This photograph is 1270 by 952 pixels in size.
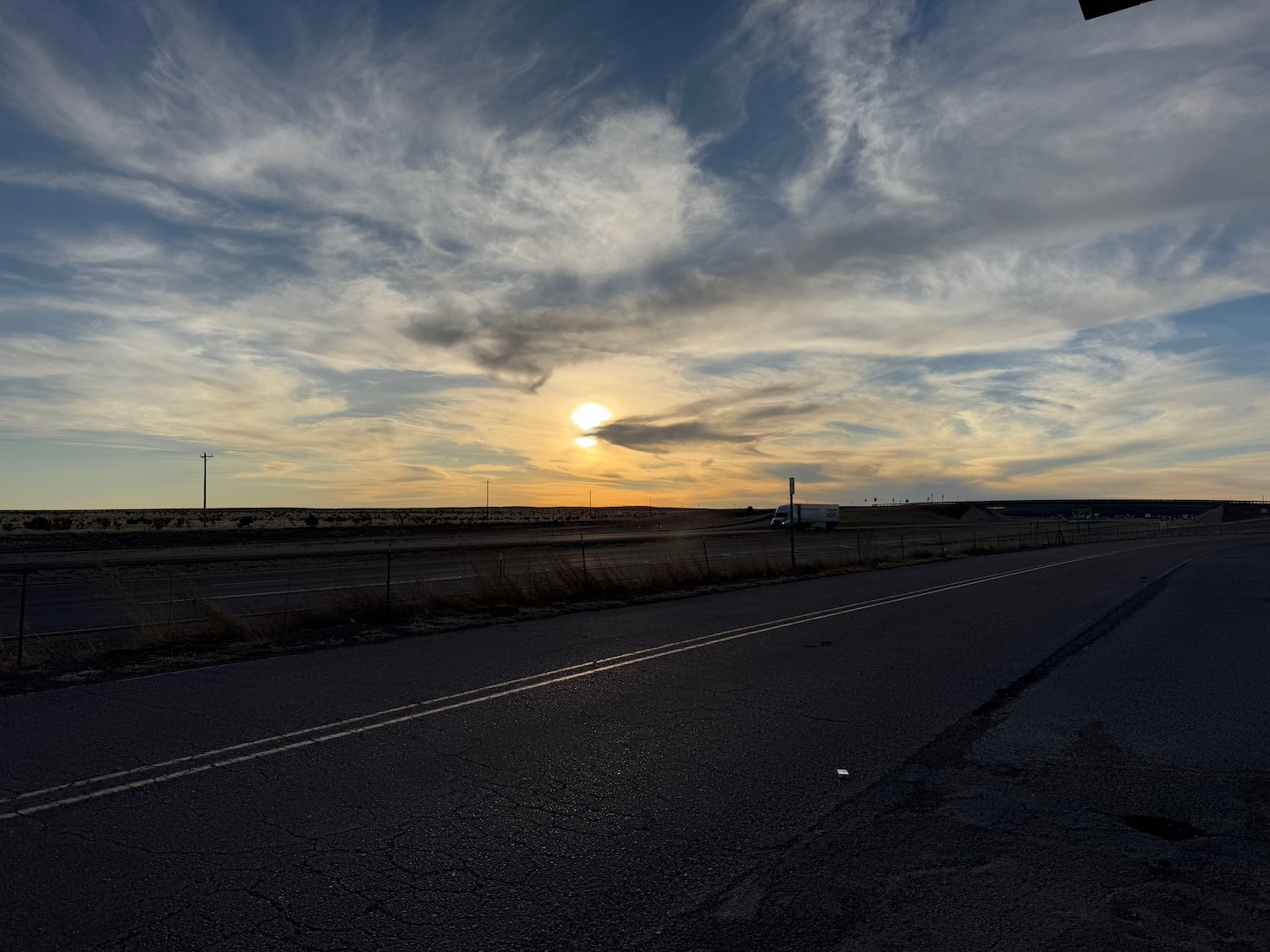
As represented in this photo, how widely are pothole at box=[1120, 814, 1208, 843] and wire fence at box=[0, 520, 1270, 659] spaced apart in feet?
38.1

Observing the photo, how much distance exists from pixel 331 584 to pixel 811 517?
205ft

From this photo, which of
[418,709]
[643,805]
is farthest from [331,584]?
[643,805]

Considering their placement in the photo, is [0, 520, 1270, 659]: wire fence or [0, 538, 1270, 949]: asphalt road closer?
[0, 538, 1270, 949]: asphalt road

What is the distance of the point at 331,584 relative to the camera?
23.7 meters

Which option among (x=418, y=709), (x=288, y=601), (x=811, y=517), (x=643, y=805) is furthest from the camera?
(x=811, y=517)

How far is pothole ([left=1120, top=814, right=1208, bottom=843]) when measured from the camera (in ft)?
16.6

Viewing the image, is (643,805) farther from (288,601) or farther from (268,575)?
(268,575)

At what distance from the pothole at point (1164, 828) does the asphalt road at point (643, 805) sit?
0.02 m

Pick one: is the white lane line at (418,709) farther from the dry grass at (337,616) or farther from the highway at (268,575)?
the highway at (268,575)

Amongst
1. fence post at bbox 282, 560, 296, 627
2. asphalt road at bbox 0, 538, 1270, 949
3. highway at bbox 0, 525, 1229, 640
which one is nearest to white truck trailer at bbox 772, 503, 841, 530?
highway at bbox 0, 525, 1229, 640

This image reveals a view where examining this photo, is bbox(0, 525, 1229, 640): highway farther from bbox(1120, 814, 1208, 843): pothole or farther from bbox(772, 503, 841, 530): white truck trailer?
bbox(772, 503, 841, 530): white truck trailer

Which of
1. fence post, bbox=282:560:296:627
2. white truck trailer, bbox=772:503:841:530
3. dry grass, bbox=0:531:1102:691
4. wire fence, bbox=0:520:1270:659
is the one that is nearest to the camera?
dry grass, bbox=0:531:1102:691

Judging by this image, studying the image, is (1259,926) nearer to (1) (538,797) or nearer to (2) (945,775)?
(2) (945,775)

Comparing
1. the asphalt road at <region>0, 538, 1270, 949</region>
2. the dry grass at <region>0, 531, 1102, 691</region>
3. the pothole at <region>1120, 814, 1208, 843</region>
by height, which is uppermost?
the dry grass at <region>0, 531, 1102, 691</region>
